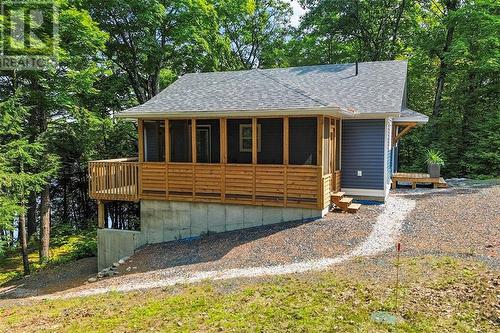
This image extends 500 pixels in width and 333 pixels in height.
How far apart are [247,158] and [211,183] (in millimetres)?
1696

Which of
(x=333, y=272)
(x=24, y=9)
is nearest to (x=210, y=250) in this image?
(x=333, y=272)

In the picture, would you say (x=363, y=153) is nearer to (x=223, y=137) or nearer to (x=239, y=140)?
(x=239, y=140)

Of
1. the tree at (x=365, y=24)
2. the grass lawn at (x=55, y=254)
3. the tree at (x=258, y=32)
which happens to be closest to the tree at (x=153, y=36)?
the tree at (x=258, y=32)

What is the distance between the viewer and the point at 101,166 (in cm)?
1173

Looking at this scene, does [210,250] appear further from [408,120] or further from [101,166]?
[408,120]

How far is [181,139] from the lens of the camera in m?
12.2

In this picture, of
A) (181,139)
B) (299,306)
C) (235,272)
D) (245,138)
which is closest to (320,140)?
(245,138)

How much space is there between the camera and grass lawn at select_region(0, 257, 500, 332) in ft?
15.7

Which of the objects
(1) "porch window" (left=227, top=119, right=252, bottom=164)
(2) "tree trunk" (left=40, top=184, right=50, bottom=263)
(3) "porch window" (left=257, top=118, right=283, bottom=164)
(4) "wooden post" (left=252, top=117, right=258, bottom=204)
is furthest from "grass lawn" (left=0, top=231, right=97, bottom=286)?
(3) "porch window" (left=257, top=118, right=283, bottom=164)

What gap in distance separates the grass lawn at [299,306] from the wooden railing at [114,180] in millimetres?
5194

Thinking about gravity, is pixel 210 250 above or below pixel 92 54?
below

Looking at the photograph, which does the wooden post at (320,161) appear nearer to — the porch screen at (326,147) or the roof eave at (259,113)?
the roof eave at (259,113)

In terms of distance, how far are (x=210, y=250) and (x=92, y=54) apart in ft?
34.8

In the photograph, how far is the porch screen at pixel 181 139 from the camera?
12.1 meters
